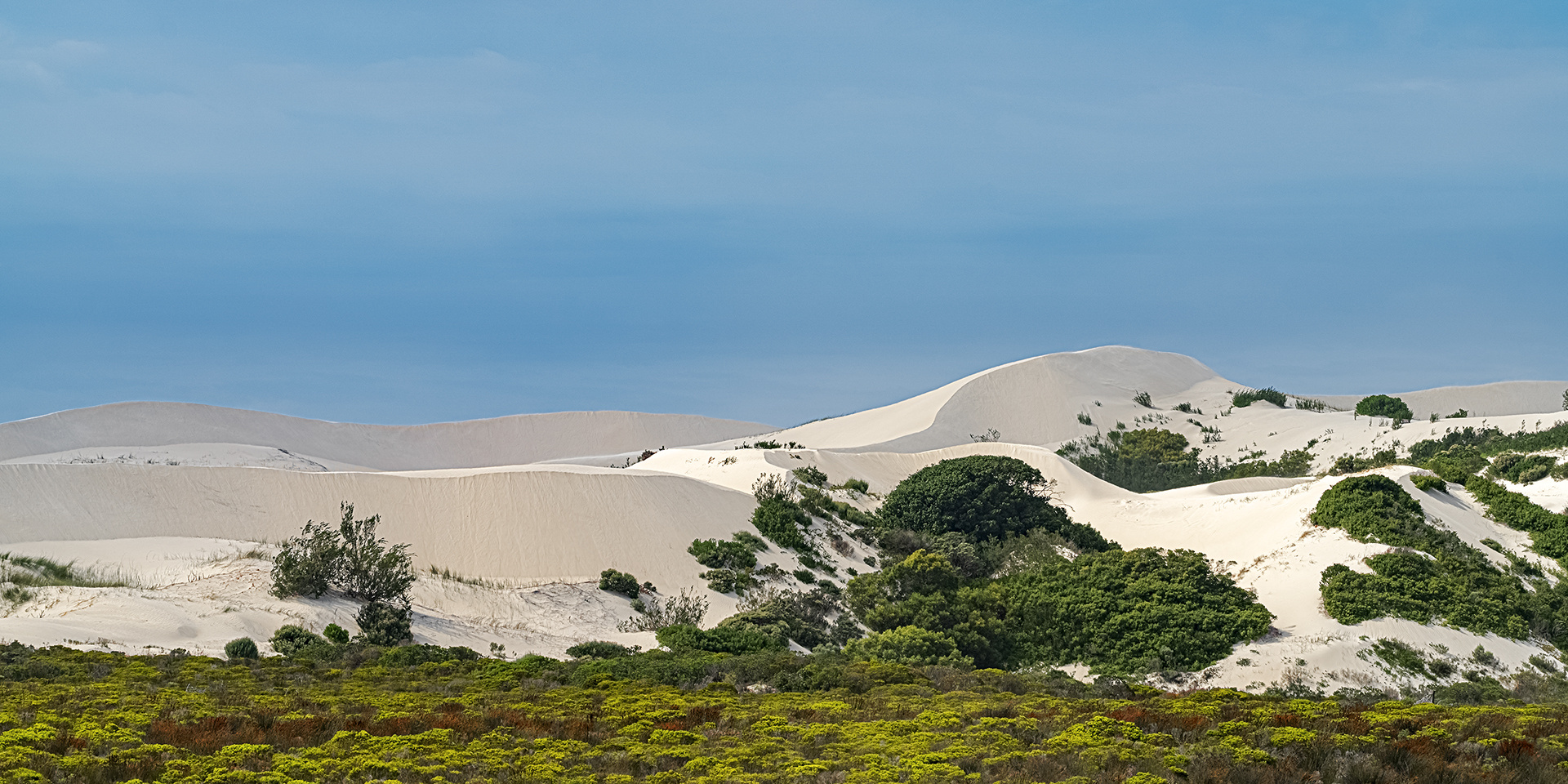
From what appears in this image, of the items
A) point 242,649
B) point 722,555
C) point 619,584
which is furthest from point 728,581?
point 242,649

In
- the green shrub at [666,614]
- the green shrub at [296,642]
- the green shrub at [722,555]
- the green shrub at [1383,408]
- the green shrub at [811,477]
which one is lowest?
the green shrub at [666,614]

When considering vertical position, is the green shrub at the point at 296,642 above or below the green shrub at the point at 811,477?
below

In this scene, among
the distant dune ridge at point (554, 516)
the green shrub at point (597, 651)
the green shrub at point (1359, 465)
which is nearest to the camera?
the green shrub at point (597, 651)

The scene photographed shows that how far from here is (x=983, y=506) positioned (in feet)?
107

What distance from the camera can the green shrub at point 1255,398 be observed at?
62.6 meters

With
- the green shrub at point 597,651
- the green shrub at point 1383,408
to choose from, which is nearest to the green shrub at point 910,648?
the green shrub at point 597,651

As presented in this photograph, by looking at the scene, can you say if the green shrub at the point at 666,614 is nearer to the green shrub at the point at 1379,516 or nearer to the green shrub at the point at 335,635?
the green shrub at the point at 335,635

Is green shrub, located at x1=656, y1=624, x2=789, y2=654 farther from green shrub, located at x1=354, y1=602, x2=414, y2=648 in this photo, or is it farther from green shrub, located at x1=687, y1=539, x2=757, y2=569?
green shrub, located at x1=687, y1=539, x2=757, y2=569

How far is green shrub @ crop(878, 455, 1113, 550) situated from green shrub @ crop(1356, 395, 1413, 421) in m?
30.3

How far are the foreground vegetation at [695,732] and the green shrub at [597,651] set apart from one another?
4.61 meters

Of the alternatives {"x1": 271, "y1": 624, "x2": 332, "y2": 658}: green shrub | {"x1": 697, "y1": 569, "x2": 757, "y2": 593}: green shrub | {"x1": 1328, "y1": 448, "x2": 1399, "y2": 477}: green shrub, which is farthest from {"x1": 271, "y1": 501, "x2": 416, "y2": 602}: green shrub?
{"x1": 1328, "y1": 448, "x2": 1399, "y2": 477}: green shrub

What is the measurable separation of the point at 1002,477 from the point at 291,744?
83.8ft

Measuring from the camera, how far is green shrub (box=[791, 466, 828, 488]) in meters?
37.9

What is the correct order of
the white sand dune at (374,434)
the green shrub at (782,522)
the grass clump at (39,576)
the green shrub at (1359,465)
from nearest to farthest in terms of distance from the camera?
1. the grass clump at (39,576)
2. the green shrub at (782,522)
3. the green shrub at (1359,465)
4. the white sand dune at (374,434)
